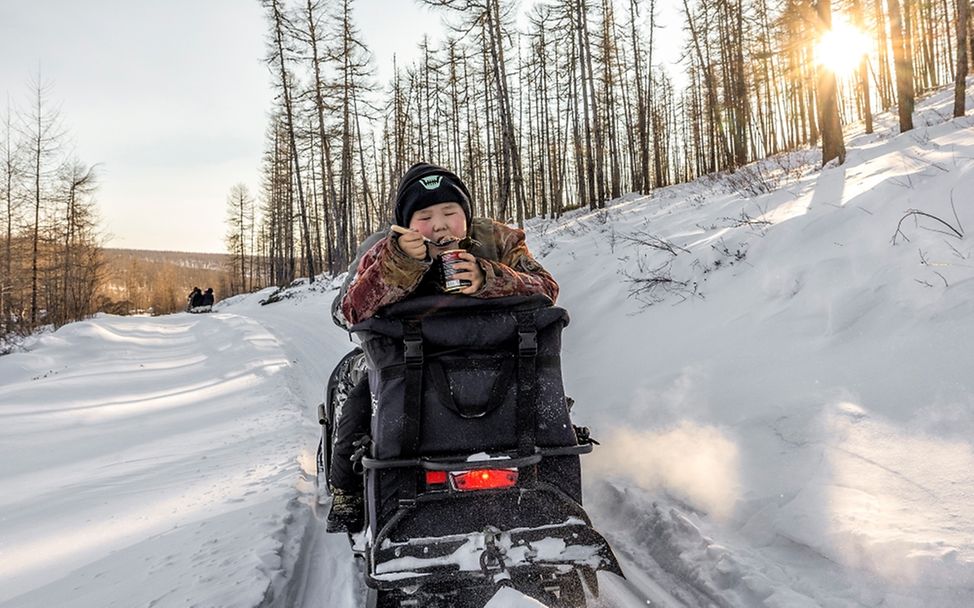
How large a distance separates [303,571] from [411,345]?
1.72 m

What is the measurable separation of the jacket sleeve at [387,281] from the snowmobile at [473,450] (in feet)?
0.27

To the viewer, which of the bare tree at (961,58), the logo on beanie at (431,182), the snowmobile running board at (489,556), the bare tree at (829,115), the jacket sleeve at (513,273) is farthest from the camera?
the bare tree at (961,58)

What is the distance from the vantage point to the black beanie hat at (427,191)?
2658 millimetres

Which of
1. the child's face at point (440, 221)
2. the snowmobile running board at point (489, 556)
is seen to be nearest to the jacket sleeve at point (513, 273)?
the child's face at point (440, 221)

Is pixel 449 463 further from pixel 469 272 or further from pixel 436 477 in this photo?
A: pixel 469 272

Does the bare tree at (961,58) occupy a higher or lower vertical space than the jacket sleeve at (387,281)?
higher

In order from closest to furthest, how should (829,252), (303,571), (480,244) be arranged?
1. (480,244)
2. (303,571)
3. (829,252)

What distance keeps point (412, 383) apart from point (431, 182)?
3.52 ft

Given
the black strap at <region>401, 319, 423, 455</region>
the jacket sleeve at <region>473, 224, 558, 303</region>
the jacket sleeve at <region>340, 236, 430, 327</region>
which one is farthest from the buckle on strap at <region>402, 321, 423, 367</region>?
the jacket sleeve at <region>473, 224, 558, 303</region>

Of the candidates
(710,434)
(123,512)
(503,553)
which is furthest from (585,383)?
(123,512)

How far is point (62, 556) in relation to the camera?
3107 millimetres

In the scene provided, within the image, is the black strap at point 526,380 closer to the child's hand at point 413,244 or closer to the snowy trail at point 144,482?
the child's hand at point 413,244

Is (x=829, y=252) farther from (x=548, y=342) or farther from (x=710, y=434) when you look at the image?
(x=548, y=342)

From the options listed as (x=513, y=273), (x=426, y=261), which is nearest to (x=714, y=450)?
(x=513, y=273)
